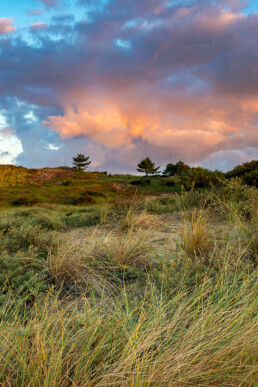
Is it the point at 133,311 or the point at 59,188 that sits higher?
the point at 59,188

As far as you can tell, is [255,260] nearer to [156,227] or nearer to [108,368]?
[108,368]

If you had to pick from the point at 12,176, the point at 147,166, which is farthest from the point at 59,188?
the point at 147,166

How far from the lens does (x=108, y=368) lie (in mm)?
1680

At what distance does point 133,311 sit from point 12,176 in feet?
102

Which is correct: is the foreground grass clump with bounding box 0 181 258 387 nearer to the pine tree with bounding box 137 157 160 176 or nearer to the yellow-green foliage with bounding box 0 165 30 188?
the yellow-green foliage with bounding box 0 165 30 188

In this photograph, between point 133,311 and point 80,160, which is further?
point 80,160

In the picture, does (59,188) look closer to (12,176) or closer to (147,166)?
(12,176)

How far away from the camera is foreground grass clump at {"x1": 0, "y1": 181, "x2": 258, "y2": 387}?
1.57m

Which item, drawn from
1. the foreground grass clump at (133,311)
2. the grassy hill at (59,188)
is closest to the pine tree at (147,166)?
the grassy hill at (59,188)

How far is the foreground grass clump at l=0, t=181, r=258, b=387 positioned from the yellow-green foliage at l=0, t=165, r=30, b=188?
79.1 ft

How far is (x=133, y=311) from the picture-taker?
2082mm

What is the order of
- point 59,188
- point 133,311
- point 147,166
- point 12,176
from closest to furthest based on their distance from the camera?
point 133,311 < point 59,188 < point 12,176 < point 147,166

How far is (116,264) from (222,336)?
2337 millimetres

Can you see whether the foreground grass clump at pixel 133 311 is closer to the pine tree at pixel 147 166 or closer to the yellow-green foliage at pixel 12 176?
the yellow-green foliage at pixel 12 176
